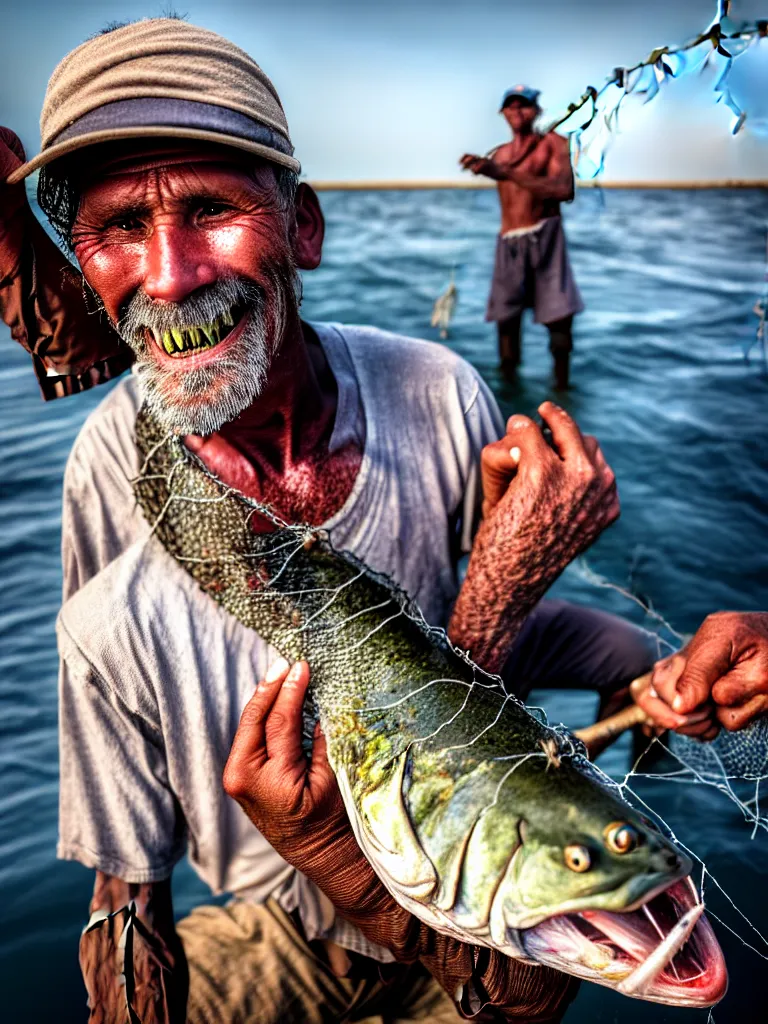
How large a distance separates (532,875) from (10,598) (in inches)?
157

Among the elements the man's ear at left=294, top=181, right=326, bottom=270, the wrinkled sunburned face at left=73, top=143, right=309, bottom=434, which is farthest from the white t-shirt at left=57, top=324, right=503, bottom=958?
the wrinkled sunburned face at left=73, top=143, right=309, bottom=434

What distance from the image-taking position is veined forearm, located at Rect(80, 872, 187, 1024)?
7.09 ft

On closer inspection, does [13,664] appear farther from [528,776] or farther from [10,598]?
[528,776]

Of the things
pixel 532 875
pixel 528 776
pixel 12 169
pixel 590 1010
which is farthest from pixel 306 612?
pixel 590 1010

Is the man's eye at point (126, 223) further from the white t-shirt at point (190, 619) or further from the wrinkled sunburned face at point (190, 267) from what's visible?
the white t-shirt at point (190, 619)

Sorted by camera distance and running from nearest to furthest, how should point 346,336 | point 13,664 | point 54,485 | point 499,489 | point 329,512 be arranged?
point 499,489, point 329,512, point 346,336, point 13,664, point 54,485

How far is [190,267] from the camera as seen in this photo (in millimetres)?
1740

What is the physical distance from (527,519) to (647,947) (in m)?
0.82

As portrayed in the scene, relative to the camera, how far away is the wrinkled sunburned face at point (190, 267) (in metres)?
1.73

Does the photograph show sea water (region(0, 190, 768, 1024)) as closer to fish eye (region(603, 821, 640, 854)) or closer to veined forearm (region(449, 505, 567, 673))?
veined forearm (region(449, 505, 567, 673))

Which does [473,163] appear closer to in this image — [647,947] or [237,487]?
[237,487]

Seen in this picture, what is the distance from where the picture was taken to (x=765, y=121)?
6.84 feet

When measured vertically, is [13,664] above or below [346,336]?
below

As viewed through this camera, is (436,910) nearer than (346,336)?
Yes
